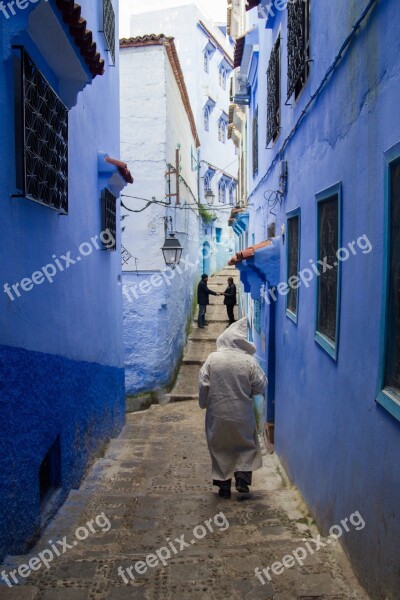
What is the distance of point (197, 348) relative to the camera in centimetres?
1652

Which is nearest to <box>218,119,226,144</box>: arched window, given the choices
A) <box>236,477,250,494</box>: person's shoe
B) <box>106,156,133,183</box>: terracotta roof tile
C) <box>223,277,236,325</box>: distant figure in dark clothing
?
<box>223,277,236,325</box>: distant figure in dark clothing

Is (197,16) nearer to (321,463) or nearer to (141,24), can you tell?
(141,24)

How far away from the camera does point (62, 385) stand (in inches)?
→ 198

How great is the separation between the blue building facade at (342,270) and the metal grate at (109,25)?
2.15 metres

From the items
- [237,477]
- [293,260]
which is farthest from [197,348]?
[237,477]

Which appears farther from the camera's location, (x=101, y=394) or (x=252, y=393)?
(x=101, y=394)

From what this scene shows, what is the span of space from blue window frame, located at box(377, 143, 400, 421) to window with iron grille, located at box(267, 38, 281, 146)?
4.82m

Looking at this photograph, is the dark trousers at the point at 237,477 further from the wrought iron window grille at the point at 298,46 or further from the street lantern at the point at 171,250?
the street lantern at the point at 171,250

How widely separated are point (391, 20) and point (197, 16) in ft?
77.4

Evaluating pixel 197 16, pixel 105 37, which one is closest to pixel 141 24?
pixel 197 16

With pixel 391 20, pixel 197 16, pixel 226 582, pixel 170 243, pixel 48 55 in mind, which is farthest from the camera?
pixel 197 16

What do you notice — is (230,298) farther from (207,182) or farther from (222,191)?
(222,191)

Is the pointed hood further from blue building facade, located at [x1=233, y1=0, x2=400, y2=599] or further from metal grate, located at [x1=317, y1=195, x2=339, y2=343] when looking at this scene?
metal grate, located at [x1=317, y1=195, x2=339, y2=343]

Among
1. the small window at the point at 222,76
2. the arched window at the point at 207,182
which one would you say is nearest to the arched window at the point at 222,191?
the arched window at the point at 207,182
